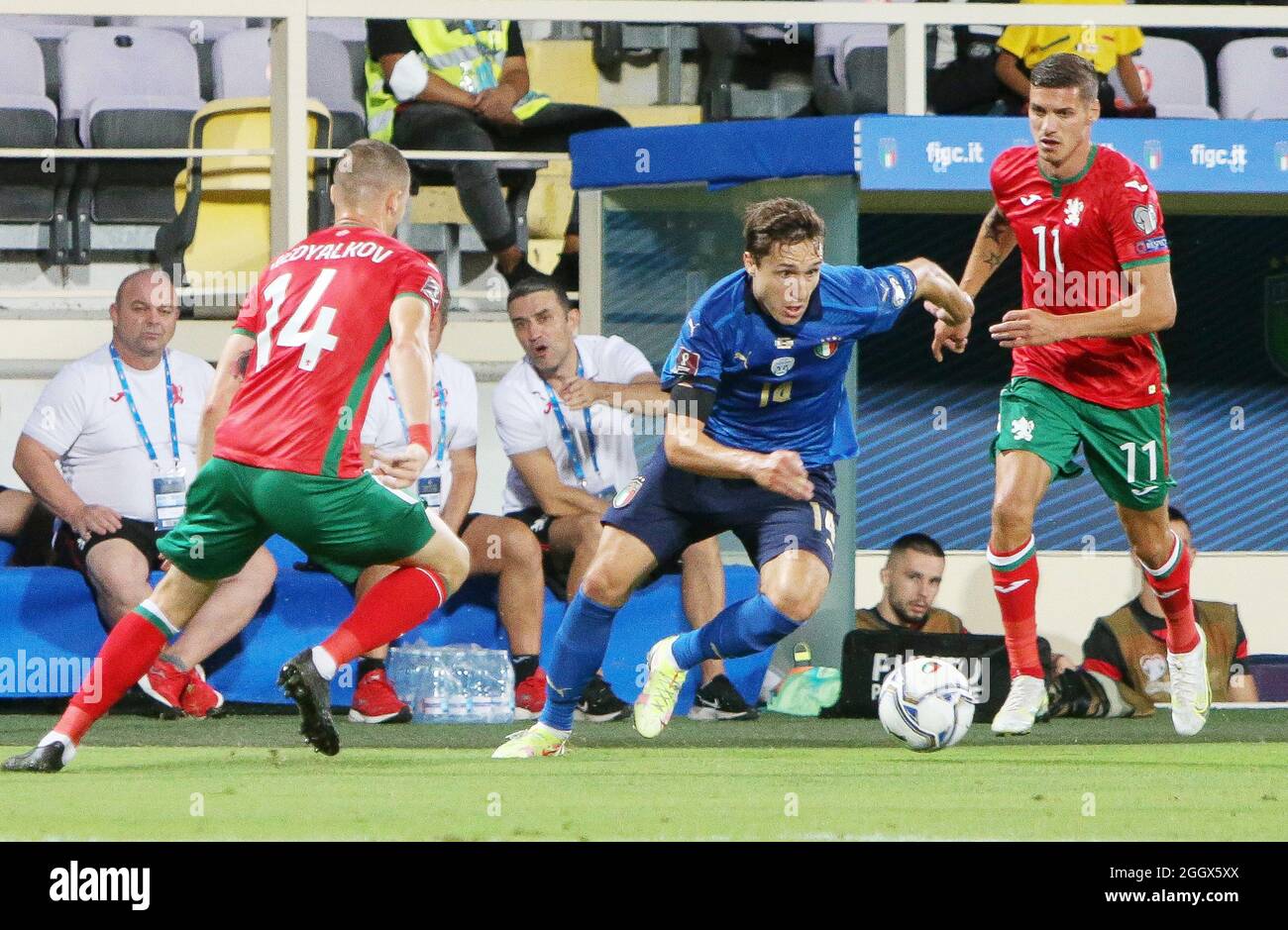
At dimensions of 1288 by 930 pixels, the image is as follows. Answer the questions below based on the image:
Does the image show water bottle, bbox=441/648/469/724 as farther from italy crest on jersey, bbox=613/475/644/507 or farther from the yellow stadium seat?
the yellow stadium seat

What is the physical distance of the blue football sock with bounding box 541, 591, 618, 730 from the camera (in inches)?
244

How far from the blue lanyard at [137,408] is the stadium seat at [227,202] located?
4.34 ft

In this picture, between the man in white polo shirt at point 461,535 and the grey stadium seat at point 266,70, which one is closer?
the man in white polo shirt at point 461,535

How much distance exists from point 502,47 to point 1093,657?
13.6 feet

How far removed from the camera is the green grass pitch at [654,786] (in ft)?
14.9

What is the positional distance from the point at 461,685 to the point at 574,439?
42.8 inches

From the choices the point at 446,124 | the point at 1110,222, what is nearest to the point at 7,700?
the point at 446,124

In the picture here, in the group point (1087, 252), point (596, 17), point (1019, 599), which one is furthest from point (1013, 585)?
point (596, 17)

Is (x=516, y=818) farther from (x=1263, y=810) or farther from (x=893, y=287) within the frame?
(x=893, y=287)

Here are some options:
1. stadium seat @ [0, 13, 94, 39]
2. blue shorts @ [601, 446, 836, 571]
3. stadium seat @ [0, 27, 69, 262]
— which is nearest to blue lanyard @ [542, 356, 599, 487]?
blue shorts @ [601, 446, 836, 571]

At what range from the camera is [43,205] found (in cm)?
1052

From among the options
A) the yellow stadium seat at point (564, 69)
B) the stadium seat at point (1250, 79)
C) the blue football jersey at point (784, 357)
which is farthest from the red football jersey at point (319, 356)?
the stadium seat at point (1250, 79)

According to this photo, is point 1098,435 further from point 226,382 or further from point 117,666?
point 117,666

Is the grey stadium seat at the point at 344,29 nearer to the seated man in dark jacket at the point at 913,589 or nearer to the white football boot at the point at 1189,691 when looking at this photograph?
the seated man in dark jacket at the point at 913,589
